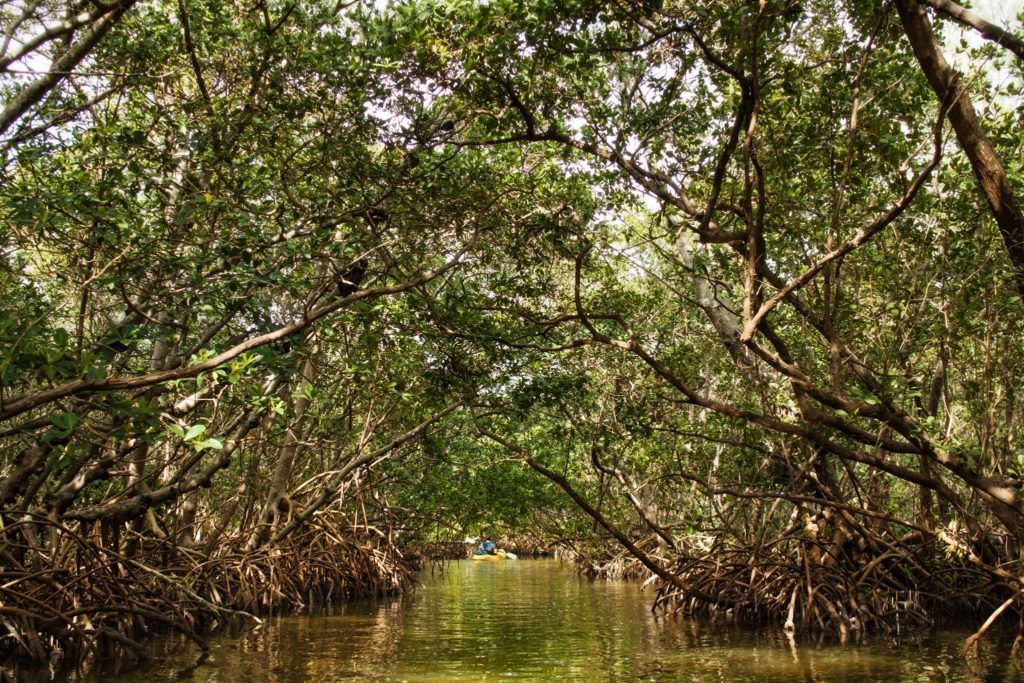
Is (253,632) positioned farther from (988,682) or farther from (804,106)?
(804,106)

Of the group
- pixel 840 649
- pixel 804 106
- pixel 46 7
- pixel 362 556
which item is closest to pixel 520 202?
pixel 804 106

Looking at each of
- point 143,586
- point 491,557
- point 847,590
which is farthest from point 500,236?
point 491,557

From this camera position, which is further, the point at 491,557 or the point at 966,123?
the point at 491,557

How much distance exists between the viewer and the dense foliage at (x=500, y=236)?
604 cm

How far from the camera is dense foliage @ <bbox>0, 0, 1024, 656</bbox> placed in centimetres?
604

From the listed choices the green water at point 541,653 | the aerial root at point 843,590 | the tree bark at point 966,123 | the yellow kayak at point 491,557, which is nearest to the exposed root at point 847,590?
the aerial root at point 843,590

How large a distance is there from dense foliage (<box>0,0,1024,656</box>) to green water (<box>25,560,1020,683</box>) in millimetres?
629

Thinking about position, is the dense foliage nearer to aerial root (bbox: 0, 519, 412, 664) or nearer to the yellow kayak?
aerial root (bbox: 0, 519, 412, 664)

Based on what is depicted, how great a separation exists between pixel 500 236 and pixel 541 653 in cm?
398

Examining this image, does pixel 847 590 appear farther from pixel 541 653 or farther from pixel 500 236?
pixel 500 236

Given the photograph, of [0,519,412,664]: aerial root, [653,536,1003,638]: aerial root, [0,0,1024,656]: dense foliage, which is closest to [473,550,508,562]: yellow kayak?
[0,519,412,664]: aerial root

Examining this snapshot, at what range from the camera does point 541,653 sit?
7.79m

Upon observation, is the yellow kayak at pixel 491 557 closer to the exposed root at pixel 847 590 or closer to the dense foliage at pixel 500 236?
the dense foliage at pixel 500 236

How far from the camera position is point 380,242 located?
738 centimetres
